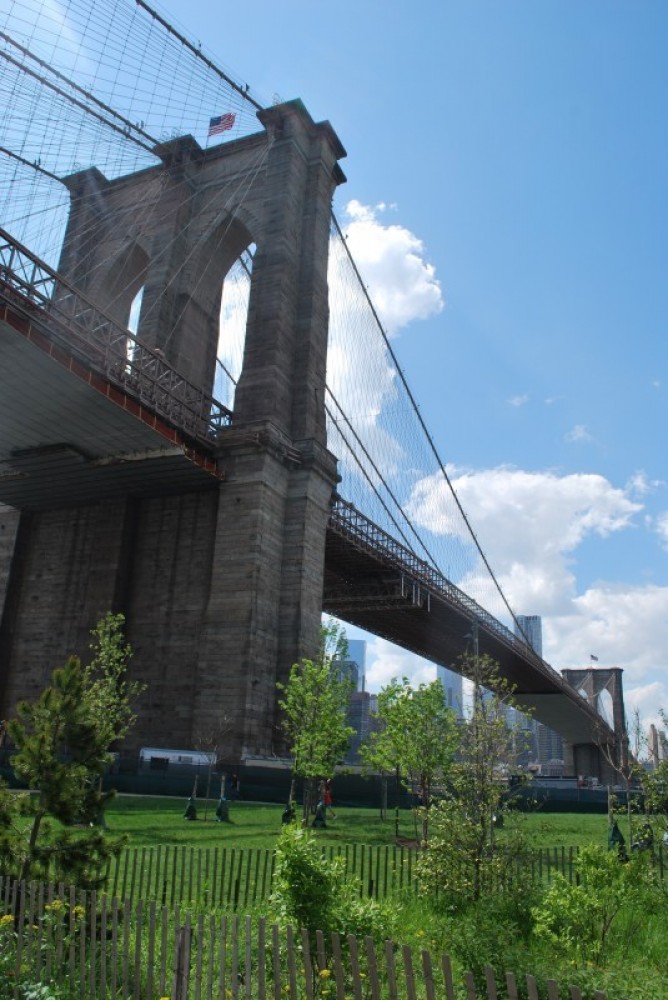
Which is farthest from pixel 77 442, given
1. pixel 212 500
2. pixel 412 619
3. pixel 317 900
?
pixel 412 619

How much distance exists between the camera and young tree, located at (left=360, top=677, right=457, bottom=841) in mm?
19422

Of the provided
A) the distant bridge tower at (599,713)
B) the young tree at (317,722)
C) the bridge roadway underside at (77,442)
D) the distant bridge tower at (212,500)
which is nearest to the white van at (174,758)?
the distant bridge tower at (212,500)

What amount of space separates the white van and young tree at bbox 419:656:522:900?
63.1 ft

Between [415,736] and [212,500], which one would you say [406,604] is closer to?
[212,500]

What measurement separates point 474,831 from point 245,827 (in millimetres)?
10523

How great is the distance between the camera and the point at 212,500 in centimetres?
3434

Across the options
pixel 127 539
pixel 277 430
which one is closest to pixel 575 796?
pixel 277 430

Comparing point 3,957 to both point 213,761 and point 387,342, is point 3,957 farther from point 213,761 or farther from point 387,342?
point 387,342

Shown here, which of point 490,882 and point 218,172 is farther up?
point 218,172

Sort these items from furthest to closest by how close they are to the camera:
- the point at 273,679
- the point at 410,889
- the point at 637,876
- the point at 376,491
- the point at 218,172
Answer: the point at 376,491, the point at 218,172, the point at 273,679, the point at 410,889, the point at 637,876

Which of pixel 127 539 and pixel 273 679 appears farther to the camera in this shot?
pixel 127 539

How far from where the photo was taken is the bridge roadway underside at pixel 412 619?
49744 mm

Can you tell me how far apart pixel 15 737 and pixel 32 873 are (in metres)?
1.29

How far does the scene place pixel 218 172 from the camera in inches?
1687
